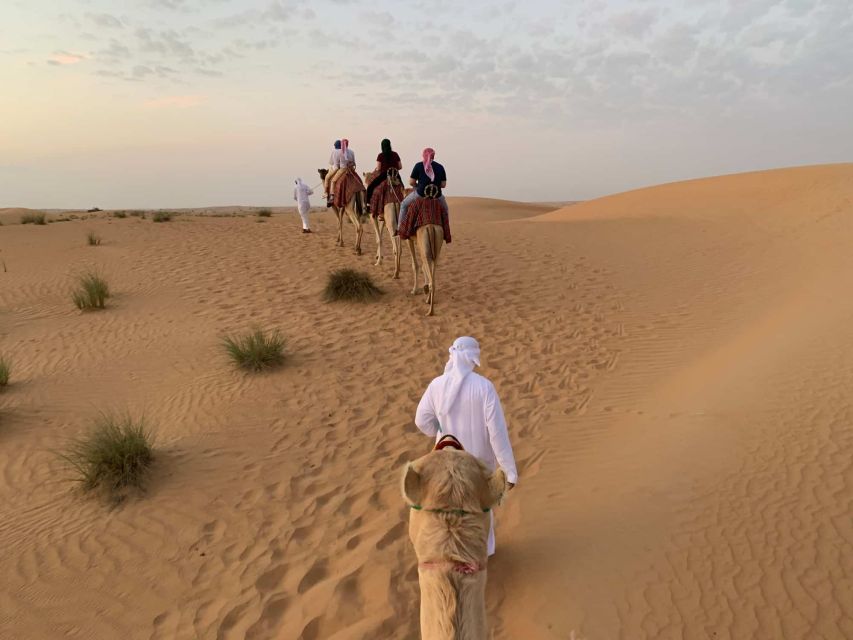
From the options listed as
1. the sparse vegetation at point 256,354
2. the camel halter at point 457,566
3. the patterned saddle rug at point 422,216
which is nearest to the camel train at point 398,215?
the patterned saddle rug at point 422,216

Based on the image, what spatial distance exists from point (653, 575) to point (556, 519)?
0.95 metres

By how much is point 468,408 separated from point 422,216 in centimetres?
630

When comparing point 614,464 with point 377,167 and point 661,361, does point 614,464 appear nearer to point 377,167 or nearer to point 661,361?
point 661,361

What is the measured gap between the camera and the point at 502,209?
46.1 metres

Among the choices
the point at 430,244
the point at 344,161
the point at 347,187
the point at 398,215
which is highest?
the point at 344,161

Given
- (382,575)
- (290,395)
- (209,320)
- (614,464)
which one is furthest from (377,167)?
(382,575)

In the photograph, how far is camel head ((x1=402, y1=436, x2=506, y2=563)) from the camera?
2010 millimetres

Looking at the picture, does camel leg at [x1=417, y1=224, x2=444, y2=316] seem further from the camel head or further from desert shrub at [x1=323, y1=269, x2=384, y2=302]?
the camel head

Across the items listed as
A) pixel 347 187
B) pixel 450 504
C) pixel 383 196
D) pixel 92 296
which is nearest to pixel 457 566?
pixel 450 504

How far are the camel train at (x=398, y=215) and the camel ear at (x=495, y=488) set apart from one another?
737 centimetres

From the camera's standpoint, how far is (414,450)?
19.7 feet

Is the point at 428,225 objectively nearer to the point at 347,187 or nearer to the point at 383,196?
the point at 383,196

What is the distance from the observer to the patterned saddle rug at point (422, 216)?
30.1 ft

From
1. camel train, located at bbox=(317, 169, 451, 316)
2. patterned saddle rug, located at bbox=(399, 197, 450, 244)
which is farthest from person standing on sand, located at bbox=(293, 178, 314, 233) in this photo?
patterned saddle rug, located at bbox=(399, 197, 450, 244)
